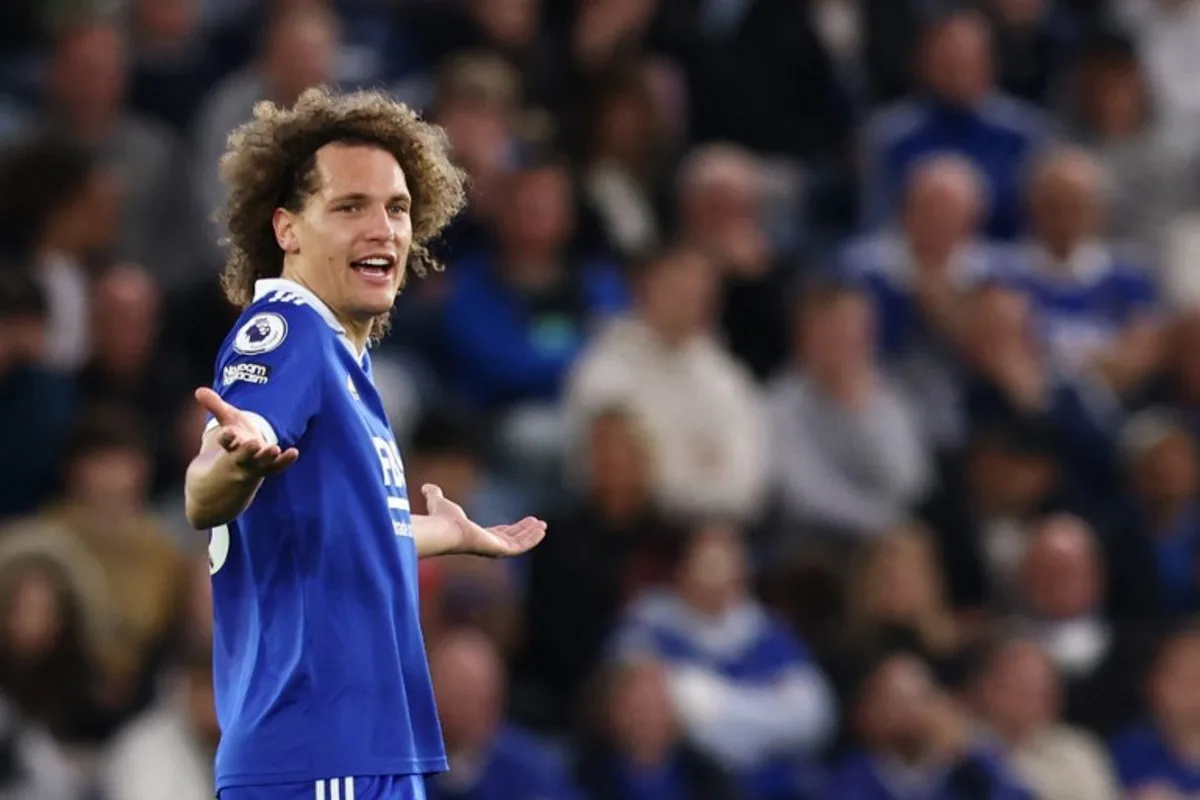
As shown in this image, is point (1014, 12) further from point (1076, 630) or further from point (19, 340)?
point (19, 340)

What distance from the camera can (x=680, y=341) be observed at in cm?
1043

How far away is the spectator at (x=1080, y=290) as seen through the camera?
1203 centimetres

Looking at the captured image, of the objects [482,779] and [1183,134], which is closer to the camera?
[482,779]

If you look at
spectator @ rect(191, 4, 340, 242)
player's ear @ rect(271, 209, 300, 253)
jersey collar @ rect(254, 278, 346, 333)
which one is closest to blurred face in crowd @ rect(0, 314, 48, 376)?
spectator @ rect(191, 4, 340, 242)

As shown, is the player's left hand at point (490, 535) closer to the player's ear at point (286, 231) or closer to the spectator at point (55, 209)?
the player's ear at point (286, 231)

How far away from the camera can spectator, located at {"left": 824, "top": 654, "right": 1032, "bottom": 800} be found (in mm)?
9500

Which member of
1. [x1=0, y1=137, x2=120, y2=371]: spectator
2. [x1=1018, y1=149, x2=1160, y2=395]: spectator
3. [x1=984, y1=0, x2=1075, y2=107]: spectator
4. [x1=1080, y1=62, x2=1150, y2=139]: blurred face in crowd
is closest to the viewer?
[x1=0, y1=137, x2=120, y2=371]: spectator

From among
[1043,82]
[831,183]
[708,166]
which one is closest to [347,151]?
[708,166]

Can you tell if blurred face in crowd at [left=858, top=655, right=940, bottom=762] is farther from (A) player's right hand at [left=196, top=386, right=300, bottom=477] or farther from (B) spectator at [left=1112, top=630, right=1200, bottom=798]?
(A) player's right hand at [left=196, top=386, right=300, bottom=477]

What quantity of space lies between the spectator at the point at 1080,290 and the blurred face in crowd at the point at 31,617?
17.6 ft

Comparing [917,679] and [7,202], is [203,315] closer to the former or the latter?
[7,202]

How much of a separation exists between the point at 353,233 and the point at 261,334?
30 centimetres

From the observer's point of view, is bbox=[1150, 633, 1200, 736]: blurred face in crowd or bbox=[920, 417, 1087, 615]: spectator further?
bbox=[920, 417, 1087, 615]: spectator

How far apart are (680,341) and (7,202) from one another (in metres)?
2.75
